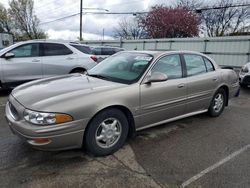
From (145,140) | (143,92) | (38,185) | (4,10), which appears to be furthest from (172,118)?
(4,10)

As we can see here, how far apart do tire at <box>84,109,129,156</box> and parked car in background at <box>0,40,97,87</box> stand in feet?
15.2

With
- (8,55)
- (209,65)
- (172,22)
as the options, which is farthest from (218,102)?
(172,22)

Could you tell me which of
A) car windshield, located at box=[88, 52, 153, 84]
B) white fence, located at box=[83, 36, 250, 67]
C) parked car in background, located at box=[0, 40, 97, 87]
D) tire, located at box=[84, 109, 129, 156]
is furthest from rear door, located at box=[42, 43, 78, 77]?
white fence, located at box=[83, 36, 250, 67]

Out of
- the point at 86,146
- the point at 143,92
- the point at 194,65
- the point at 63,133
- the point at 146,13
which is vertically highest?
the point at 146,13

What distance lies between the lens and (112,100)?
A: 3.40 metres

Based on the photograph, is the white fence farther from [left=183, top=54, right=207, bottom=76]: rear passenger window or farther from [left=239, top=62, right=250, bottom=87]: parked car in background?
[left=183, top=54, right=207, bottom=76]: rear passenger window

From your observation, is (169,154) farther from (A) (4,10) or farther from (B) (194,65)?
(A) (4,10)

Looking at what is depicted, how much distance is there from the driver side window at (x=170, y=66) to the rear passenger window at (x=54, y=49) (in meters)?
4.36

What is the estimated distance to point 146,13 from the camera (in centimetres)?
3188

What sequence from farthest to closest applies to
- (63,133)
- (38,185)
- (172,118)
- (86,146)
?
(172,118) < (86,146) < (63,133) < (38,185)

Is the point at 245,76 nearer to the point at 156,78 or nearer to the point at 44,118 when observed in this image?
the point at 156,78

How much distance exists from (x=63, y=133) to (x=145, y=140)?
1.52 metres

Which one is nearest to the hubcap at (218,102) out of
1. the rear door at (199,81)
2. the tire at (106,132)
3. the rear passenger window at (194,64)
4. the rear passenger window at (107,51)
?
the rear door at (199,81)

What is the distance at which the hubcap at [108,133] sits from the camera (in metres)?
3.40
